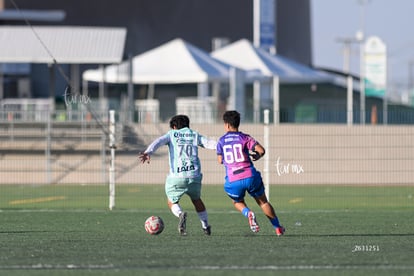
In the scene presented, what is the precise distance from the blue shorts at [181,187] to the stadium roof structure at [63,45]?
22997mm

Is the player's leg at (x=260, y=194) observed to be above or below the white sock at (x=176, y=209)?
above

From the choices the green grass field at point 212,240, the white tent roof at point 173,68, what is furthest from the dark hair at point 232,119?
the white tent roof at point 173,68

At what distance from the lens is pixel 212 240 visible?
1529cm

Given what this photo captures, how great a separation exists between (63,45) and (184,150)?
24.8 m

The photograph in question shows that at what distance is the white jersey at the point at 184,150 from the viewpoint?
16.1m

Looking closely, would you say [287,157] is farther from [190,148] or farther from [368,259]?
[368,259]

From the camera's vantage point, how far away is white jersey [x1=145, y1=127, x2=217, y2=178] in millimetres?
16062

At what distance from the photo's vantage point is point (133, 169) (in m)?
31.2

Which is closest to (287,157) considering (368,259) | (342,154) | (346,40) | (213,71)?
(342,154)

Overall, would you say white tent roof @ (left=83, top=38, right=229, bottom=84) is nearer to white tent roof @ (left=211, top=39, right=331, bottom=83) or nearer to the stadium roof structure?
the stadium roof structure

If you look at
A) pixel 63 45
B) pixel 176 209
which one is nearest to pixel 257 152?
pixel 176 209

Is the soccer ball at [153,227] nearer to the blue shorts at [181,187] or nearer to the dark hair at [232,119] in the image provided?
the blue shorts at [181,187]

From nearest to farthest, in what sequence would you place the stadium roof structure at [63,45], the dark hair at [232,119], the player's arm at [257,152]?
the player's arm at [257,152]
the dark hair at [232,119]
the stadium roof structure at [63,45]

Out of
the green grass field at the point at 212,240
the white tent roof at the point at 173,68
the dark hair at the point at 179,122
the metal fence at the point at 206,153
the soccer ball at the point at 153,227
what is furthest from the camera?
the white tent roof at the point at 173,68
